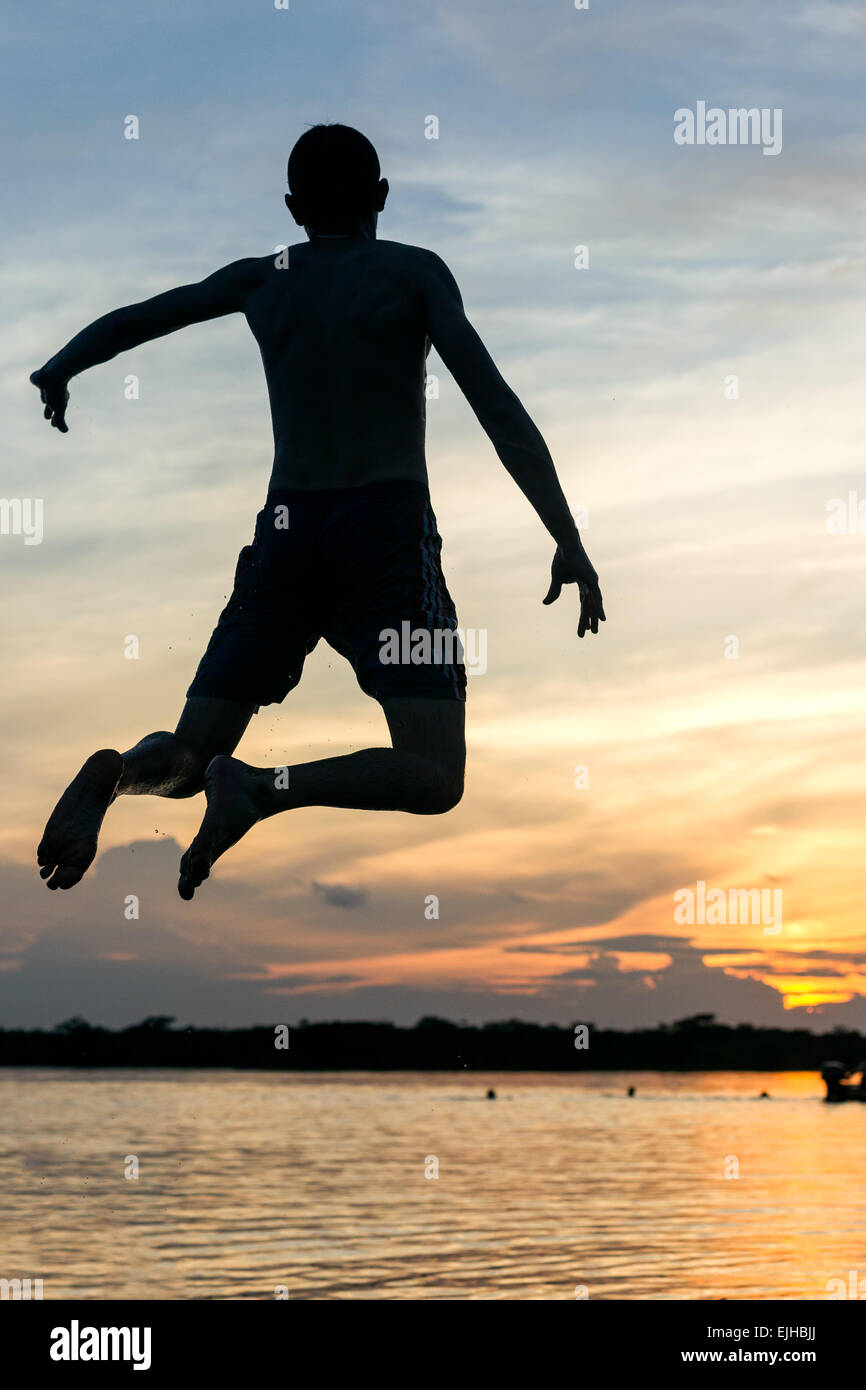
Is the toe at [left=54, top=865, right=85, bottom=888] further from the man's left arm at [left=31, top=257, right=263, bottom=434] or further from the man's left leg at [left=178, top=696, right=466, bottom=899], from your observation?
the man's left arm at [left=31, top=257, right=263, bottom=434]

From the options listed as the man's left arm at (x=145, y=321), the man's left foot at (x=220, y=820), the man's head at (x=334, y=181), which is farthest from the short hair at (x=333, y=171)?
the man's left foot at (x=220, y=820)

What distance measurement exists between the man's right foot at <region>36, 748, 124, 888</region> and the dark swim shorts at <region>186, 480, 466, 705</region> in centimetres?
52

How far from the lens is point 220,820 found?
526 cm

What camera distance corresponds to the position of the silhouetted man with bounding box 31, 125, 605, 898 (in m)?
5.55

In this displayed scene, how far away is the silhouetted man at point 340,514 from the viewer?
5547mm

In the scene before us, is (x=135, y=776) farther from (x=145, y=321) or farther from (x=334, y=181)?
(x=334, y=181)

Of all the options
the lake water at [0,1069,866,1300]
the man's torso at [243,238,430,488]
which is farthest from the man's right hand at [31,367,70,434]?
the lake water at [0,1069,866,1300]

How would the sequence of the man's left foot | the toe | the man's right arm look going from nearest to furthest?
the man's left foot
the toe
the man's right arm

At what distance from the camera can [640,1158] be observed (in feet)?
368

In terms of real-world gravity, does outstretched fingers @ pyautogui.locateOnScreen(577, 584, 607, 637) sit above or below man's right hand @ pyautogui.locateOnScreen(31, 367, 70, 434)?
below

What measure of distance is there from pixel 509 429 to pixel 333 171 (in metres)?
1.12
